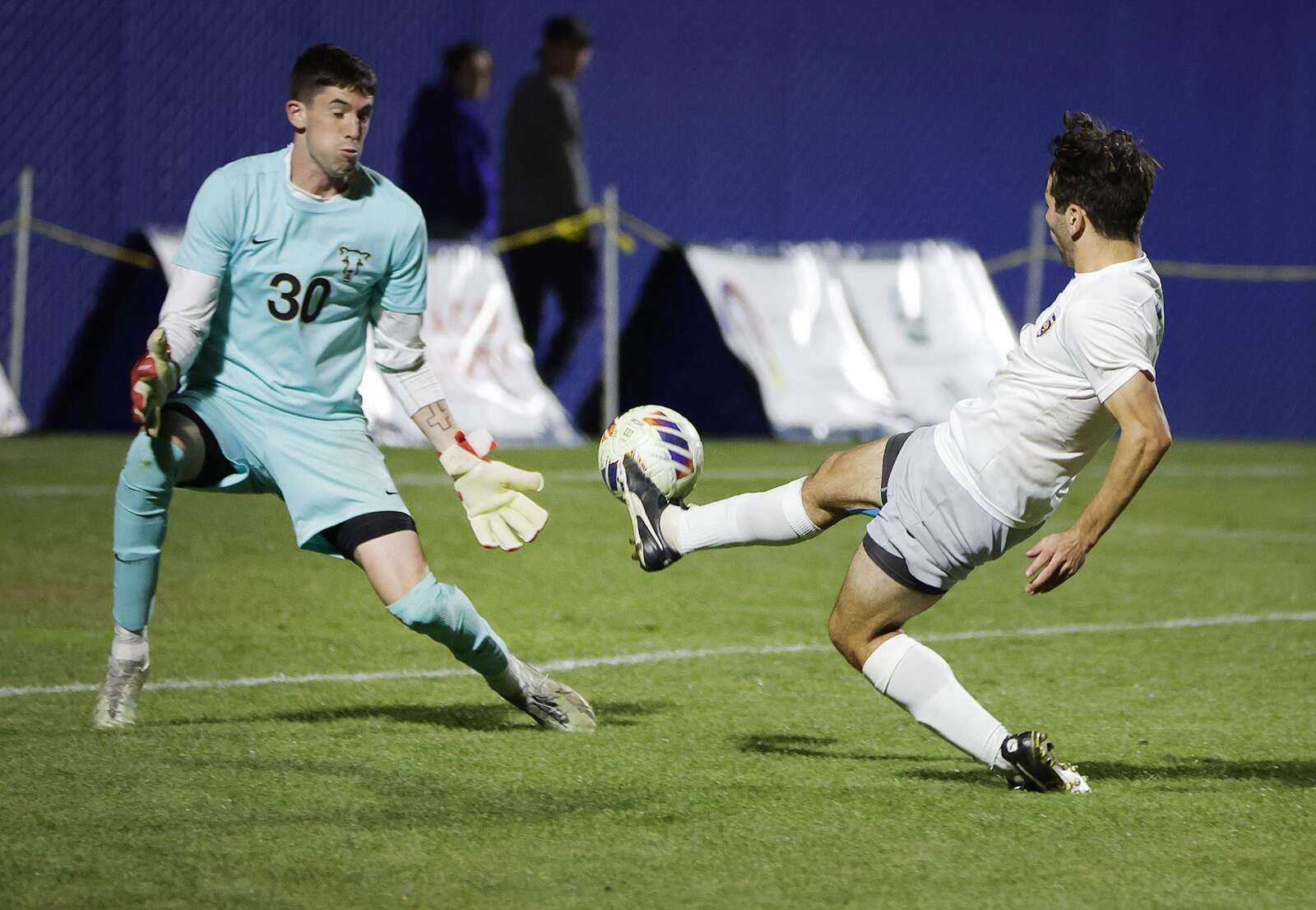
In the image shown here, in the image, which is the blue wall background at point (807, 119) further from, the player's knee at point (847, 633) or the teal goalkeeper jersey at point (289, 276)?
the player's knee at point (847, 633)

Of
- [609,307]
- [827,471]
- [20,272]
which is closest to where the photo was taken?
[827,471]

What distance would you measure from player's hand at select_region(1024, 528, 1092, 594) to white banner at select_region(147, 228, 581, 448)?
994cm

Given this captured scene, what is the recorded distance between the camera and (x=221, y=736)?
463cm

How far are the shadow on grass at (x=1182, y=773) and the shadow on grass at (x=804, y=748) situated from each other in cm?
16

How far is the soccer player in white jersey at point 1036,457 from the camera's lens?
3875 mm

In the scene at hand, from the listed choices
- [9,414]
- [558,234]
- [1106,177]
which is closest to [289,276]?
[1106,177]

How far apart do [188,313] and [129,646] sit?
882 millimetres

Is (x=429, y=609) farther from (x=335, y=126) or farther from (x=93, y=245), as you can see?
(x=93, y=245)

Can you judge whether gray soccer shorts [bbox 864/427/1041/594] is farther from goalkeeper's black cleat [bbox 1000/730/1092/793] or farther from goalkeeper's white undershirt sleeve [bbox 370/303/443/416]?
goalkeeper's white undershirt sleeve [bbox 370/303/443/416]

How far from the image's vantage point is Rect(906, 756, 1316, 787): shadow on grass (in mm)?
4348

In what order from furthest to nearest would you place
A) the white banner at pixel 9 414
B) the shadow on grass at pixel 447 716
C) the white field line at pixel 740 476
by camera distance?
the white banner at pixel 9 414
the white field line at pixel 740 476
the shadow on grass at pixel 447 716

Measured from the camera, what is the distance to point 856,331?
16188 millimetres

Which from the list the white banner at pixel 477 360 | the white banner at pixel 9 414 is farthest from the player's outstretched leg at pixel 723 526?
the white banner at pixel 9 414

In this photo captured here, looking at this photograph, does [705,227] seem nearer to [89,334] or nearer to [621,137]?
[621,137]
